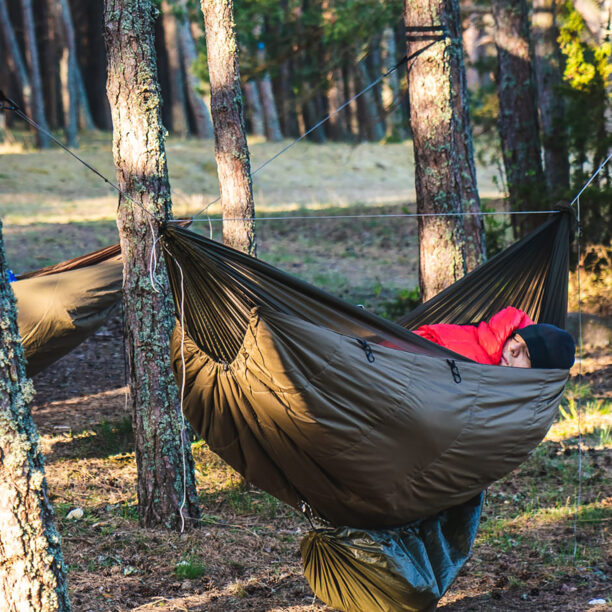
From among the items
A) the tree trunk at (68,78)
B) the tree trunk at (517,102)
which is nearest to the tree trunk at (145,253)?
the tree trunk at (517,102)

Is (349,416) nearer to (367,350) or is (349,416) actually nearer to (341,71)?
(367,350)

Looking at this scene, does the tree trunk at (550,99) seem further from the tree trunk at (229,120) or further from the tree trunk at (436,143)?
the tree trunk at (229,120)

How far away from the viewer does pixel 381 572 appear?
2.47m

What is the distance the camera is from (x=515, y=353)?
287 cm

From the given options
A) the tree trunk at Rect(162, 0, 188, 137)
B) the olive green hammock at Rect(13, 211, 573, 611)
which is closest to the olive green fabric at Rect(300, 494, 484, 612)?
the olive green hammock at Rect(13, 211, 573, 611)

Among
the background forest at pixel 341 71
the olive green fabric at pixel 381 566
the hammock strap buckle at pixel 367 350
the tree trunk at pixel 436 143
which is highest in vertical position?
the background forest at pixel 341 71

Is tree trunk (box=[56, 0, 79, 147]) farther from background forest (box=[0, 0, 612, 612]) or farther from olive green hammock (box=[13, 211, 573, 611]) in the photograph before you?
olive green hammock (box=[13, 211, 573, 611])

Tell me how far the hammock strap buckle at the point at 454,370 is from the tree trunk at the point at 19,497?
127 cm

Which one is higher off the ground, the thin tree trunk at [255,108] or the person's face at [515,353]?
the thin tree trunk at [255,108]

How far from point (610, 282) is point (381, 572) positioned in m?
5.02

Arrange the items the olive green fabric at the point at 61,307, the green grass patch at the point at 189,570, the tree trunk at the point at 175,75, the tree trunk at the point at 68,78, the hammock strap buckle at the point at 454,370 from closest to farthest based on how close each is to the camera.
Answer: the hammock strap buckle at the point at 454,370 < the green grass patch at the point at 189,570 < the olive green fabric at the point at 61,307 < the tree trunk at the point at 68,78 < the tree trunk at the point at 175,75

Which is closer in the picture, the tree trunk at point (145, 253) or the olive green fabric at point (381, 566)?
the olive green fabric at point (381, 566)

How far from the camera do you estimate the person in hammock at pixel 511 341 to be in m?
2.79

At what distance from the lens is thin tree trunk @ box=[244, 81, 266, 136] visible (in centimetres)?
1756
